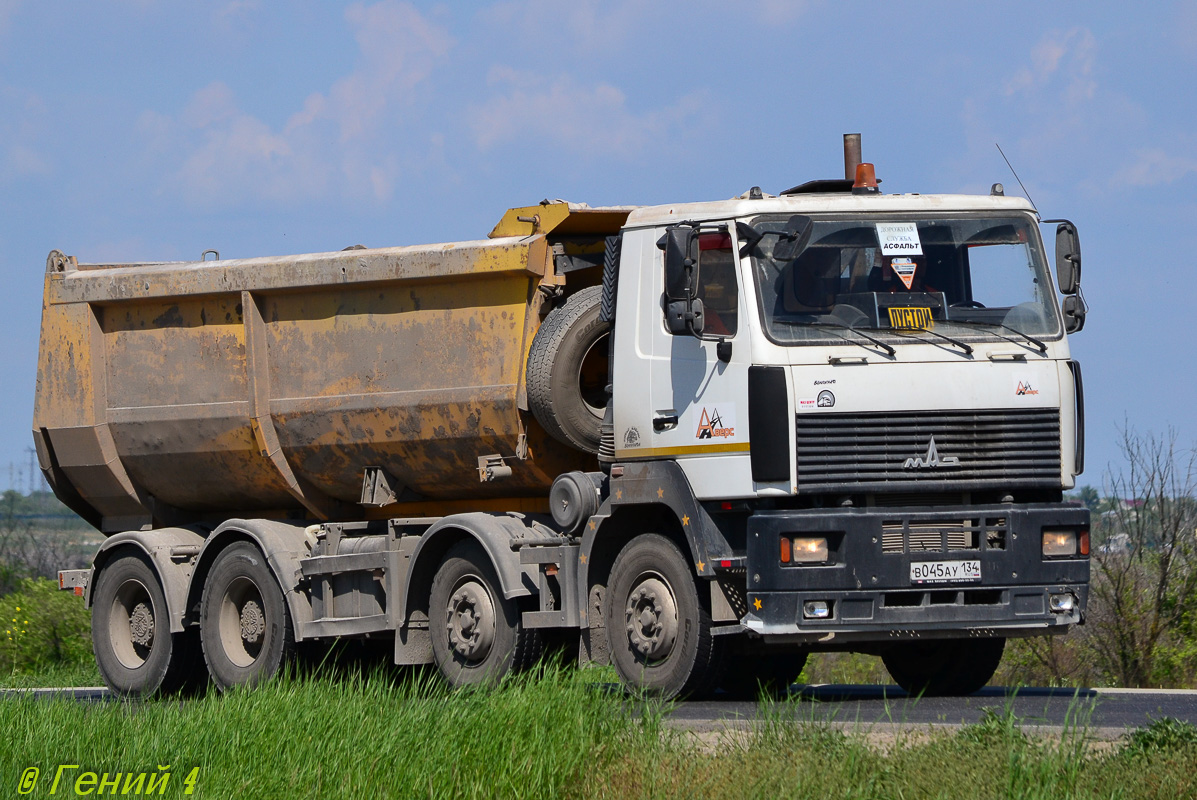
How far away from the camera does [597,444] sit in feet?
37.1

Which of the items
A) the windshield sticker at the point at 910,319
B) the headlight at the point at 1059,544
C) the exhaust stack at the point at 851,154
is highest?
the exhaust stack at the point at 851,154

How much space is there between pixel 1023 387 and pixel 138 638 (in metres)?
7.80

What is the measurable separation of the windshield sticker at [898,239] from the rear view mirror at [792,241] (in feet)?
1.61

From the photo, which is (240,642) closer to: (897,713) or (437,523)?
(437,523)

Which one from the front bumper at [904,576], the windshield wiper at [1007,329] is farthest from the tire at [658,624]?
the windshield wiper at [1007,329]

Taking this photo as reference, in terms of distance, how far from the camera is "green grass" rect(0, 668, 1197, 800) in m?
6.88

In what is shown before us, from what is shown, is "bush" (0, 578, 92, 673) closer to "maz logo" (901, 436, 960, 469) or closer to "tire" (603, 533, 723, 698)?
"tire" (603, 533, 723, 698)

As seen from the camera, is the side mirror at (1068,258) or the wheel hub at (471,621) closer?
the side mirror at (1068,258)

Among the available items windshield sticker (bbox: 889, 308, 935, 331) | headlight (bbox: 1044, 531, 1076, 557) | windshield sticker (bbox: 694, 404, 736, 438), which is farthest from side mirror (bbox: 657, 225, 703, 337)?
headlight (bbox: 1044, 531, 1076, 557)

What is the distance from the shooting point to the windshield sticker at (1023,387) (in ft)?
32.3

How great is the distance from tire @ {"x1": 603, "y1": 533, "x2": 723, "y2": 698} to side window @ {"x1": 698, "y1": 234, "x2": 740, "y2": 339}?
4.46 feet

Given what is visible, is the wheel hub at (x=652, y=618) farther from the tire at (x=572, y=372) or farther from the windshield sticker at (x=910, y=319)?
the windshield sticker at (x=910, y=319)

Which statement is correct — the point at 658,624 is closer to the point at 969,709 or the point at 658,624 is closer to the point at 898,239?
the point at 969,709

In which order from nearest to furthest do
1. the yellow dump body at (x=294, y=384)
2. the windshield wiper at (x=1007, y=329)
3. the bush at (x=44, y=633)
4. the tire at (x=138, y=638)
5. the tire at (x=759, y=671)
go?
the windshield wiper at (x=1007, y=329) → the yellow dump body at (x=294, y=384) → the tire at (x=759, y=671) → the tire at (x=138, y=638) → the bush at (x=44, y=633)
